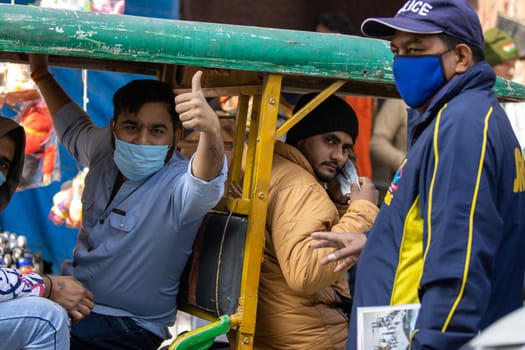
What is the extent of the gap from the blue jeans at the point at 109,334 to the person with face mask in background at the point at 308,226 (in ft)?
1.58

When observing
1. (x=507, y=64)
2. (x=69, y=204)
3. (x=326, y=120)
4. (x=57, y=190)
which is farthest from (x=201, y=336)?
(x=507, y=64)

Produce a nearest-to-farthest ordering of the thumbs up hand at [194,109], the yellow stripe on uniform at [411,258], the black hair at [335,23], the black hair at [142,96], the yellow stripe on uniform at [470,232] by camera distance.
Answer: the yellow stripe on uniform at [470,232] < the yellow stripe on uniform at [411,258] < the thumbs up hand at [194,109] < the black hair at [142,96] < the black hair at [335,23]

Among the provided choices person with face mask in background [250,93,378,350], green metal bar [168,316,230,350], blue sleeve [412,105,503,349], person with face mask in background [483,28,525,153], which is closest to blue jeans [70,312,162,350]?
green metal bar [168,316,230,350]

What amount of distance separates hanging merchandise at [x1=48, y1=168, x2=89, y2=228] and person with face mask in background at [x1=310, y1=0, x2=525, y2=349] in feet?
10.3

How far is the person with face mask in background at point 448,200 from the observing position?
2.30 m

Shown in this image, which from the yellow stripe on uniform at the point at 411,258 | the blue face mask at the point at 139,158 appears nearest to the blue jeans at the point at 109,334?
the blue face mask at the point at 139,158

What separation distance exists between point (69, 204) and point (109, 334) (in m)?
2.28

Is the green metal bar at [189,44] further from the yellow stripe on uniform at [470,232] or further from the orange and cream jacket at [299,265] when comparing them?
the yellow stripe on uniform at [470,232]

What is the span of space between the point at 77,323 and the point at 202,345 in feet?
1.92

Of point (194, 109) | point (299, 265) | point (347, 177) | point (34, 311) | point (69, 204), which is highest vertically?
point (194, 109)

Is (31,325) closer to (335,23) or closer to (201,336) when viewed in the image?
(201,336)

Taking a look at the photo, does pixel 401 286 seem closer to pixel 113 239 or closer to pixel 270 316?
pixel 270 316

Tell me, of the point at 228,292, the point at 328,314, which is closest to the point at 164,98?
the point at 228,292

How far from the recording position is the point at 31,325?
3102 mm
